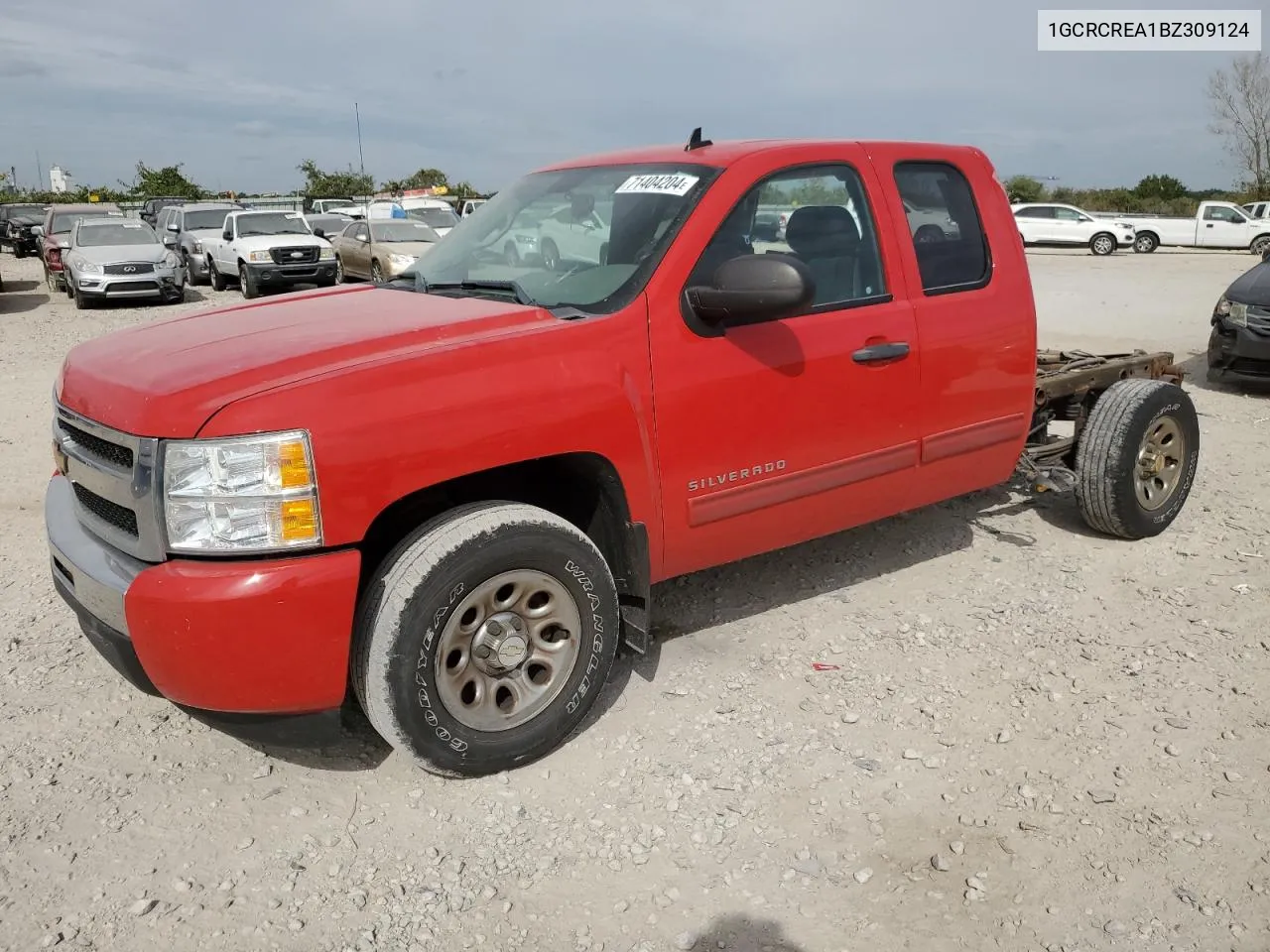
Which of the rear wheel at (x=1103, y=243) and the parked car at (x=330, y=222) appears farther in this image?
the parked car at (x=330, y=222)

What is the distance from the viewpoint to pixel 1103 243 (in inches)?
1095

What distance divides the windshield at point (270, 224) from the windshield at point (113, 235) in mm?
1643

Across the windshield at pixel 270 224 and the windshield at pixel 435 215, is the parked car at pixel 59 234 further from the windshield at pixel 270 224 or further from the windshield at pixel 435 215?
the windshield at pixel 435 215

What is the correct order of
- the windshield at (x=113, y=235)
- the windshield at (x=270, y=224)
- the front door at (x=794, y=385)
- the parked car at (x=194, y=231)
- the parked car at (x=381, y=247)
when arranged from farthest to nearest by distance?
the parked car at (x=194, y=231), the windshield at (x=270, y=224), the windshield at (x=113, y=235), the parked car at (x=381, y=247), the front door at (x=794, y=385)

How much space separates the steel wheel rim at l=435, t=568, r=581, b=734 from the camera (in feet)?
9.61

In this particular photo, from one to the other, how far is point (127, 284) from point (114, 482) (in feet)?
51.7

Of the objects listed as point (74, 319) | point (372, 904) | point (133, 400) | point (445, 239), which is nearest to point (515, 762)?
point (372, 904)

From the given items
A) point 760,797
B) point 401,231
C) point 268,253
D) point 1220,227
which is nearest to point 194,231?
point 268,253

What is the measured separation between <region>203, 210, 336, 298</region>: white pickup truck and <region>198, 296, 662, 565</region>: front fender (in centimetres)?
1573

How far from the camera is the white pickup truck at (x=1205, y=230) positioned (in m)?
27.9

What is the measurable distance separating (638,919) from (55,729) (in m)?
2.15

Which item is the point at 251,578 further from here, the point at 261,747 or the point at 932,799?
the point at 932,799

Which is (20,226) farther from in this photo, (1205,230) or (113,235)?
(1205,230)

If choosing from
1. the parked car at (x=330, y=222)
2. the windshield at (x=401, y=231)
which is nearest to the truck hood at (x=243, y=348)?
the windshield at (x=401, y=231)
